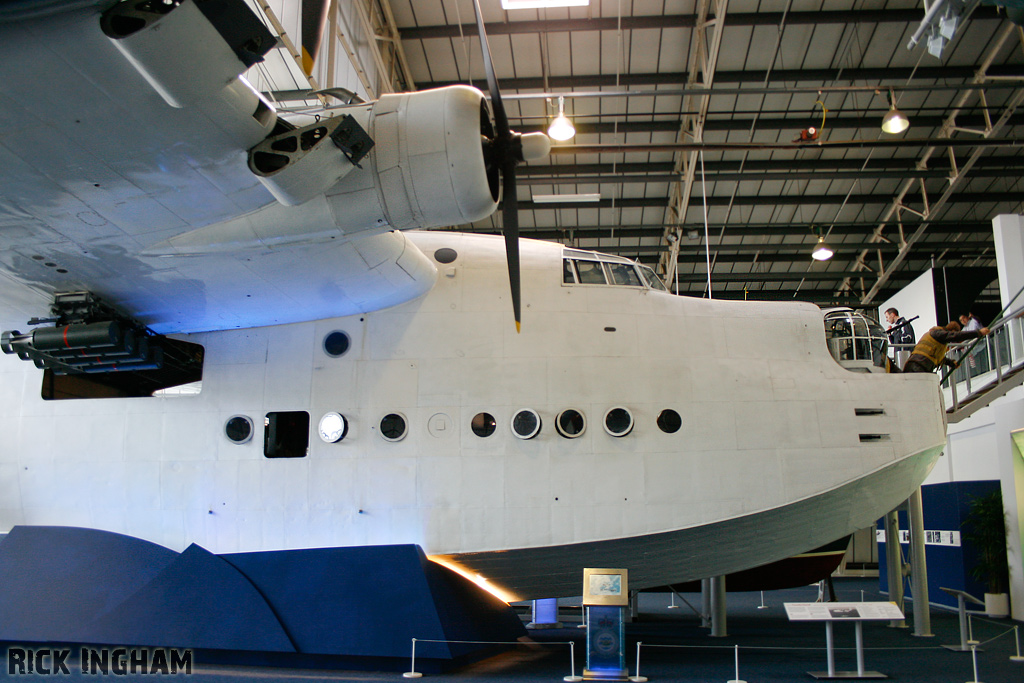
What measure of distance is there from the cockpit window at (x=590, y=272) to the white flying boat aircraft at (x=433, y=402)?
0.03 metres

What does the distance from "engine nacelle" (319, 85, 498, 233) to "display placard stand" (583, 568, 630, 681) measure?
4353 millimetres

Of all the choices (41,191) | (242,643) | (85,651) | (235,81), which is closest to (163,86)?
(235,81)

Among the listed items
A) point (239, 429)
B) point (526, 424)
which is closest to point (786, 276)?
point (526, 424)

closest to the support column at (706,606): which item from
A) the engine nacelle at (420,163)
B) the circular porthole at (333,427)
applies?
the circular porthole at (333,427)

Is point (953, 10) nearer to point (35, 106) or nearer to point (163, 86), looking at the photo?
point (163, 86)

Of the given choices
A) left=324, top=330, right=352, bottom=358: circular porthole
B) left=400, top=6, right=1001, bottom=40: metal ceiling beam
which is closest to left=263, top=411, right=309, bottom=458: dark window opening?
left=324, top=330, right=352, bottom=358: circular porthole

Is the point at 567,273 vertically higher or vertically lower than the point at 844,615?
higher

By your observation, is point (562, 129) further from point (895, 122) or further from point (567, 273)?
point (895, 122)

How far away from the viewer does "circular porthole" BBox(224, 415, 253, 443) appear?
898cm

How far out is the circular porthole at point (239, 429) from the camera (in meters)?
8.98

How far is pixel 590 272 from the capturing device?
953 centimetres

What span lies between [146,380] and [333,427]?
9.52 feet

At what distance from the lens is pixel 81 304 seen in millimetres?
8391

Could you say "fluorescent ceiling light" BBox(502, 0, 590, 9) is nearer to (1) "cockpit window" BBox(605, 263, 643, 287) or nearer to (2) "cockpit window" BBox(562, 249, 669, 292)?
(2) "cockpit window" BBox(562, 249, 669, 292)
